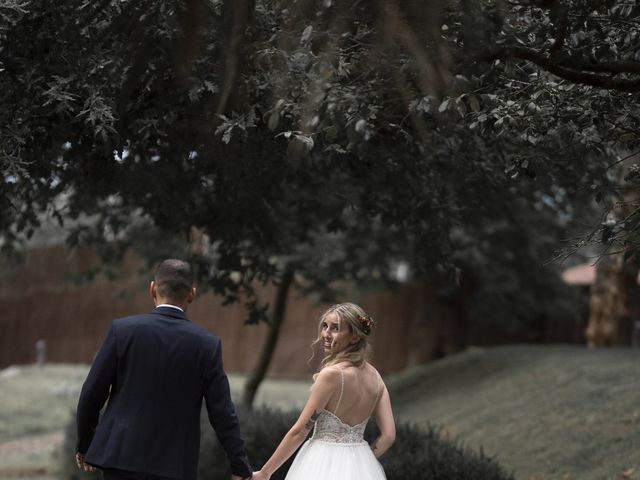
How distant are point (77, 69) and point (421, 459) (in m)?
4.30

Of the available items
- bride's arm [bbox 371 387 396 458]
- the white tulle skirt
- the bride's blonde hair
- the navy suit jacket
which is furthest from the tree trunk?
the navy suit jacket

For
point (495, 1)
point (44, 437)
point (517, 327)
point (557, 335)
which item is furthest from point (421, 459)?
point (557, 335)

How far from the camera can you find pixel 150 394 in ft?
18.6

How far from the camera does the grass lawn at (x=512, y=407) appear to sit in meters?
12.5

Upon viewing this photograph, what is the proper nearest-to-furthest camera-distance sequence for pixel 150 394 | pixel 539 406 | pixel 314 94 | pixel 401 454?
pixel 150 394 → pixel 314 94 → pixel 401 454 → pixel 539 406

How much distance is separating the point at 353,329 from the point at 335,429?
0.67m

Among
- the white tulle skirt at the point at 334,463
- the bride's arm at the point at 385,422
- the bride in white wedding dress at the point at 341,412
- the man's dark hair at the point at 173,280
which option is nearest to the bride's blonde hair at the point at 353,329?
the bride in white wedding dress at the point at 341,412

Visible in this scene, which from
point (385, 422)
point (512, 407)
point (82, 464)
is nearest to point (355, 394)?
point (385, 422)

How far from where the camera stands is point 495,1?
560 cm

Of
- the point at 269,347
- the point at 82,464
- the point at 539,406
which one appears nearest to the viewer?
the point at 82,464

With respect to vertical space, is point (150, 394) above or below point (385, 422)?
above

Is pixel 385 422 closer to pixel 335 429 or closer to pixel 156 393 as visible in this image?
pixel 335 429

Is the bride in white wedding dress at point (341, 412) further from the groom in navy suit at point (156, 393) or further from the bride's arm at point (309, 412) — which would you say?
the groom in navy suit at point (156, 393)

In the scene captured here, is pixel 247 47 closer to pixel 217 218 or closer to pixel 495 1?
pixel 495 1
